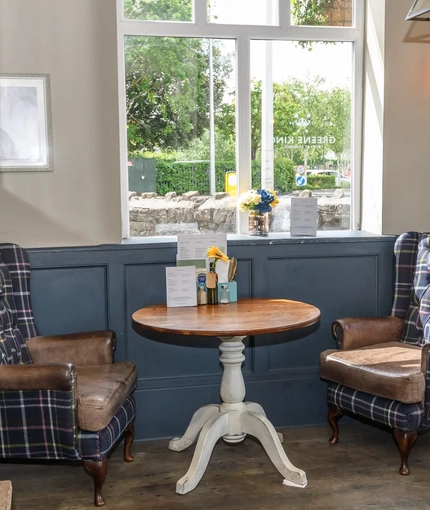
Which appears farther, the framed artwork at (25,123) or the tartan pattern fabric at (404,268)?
the tartan pattern fabric at (404,268)

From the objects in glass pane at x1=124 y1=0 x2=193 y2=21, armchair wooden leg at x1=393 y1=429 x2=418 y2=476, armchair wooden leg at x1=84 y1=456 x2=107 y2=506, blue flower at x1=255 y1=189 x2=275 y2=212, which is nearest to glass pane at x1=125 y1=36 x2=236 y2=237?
glass pane at x1=124 y1=0 x2=193 y2=21

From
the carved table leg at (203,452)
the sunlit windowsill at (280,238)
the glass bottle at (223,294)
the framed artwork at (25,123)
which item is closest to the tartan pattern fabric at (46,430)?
the carved table leg at (203,452)

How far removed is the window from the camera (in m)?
3.67

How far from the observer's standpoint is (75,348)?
3172 mm

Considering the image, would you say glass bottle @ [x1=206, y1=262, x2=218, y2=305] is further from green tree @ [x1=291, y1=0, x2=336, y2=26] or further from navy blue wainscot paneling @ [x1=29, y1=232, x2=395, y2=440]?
green tree @ [x1=291, y1=0, x2=336, y2=26]

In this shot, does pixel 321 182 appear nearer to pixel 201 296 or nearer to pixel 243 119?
pixel 243 119

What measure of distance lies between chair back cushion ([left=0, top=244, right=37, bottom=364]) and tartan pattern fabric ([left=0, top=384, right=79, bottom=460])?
417 mm

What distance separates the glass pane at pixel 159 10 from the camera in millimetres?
3619

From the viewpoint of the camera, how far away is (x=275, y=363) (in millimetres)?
3639

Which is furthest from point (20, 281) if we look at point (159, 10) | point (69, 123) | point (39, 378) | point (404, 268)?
point (404, 268)

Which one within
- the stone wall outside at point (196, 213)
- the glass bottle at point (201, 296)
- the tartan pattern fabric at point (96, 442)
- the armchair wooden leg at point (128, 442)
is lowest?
the armchair wooden leg at point (128, 442)

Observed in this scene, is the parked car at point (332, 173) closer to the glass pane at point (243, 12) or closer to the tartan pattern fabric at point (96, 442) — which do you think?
the glass pane at point (243, 12)

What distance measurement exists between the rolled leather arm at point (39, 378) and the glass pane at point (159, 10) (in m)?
2.05

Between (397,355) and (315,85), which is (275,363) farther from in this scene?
(315,85)
